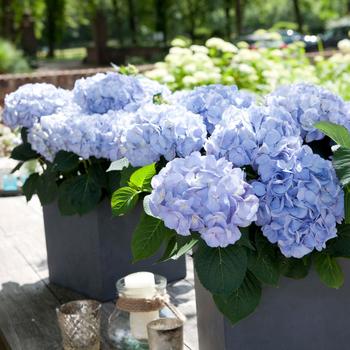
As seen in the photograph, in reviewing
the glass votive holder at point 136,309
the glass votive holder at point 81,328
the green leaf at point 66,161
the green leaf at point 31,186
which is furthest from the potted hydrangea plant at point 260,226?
the green leaf at point 31,186

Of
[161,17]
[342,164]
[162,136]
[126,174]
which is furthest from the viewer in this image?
[161,17]

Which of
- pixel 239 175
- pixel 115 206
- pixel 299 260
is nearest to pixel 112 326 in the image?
pixel 115 206

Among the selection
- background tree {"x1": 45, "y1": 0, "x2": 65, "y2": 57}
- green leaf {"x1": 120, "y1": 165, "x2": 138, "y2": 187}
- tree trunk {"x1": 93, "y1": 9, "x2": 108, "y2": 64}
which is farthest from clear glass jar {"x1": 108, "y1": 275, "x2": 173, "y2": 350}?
background tree {"x1": 45, "y1": 0, "x2": 65, "y2": 57}

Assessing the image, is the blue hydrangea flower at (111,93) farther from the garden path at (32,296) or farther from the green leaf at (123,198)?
the green leaf at (123,198)

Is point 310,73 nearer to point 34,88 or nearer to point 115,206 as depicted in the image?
point 34,88

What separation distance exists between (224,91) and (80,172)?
2.24 feet

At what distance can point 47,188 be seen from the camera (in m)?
2.70

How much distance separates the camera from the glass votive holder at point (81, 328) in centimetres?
216

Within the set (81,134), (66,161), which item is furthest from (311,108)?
(66,161)

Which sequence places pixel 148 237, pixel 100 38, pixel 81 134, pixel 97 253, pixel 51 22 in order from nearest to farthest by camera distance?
pixel 148 237 → pixel 81 134 → pixel 97 253 → pixel 100 38 → pixel 51 22

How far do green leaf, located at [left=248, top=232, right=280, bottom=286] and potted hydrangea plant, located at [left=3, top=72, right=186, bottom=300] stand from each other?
76cm

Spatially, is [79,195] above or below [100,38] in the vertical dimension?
above

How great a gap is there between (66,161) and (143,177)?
0.82 metres

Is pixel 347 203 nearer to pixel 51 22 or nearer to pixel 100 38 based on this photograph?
pixel 100 38
